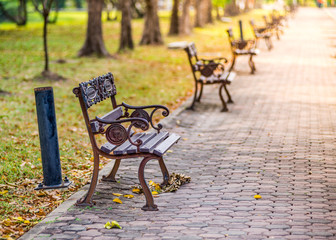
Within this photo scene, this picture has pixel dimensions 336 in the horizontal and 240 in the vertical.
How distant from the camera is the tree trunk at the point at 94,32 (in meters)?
18.9

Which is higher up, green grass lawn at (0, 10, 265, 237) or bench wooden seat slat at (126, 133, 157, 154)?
bench wooden seat slat at (126, 133, 157, 154)

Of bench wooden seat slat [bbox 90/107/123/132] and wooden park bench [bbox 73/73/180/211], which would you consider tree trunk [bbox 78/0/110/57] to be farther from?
wooden park bench [bbox 73/73/180/211]

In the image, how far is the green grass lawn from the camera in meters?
6.16

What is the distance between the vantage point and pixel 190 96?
12.7 m

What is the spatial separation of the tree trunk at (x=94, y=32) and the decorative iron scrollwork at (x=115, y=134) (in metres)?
14.0

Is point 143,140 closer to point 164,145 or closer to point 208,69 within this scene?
point 164,145

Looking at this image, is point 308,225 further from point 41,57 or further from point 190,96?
point 41,57

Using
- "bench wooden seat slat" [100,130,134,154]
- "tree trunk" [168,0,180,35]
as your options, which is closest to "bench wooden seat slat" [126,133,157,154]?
"bench wooden seat slat" [100,130,134,154]

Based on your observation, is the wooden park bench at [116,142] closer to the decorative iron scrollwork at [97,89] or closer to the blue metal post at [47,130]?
the decorative iron scrollwork at [97,89]

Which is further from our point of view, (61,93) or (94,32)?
(94,32)

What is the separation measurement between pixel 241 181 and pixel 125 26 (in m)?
16.4

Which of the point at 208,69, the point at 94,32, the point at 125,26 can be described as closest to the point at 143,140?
the point at 208,69

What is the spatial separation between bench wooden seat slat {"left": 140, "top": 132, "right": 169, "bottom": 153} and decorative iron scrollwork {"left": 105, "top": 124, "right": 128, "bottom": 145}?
236mm

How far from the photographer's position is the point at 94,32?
19219 mm
